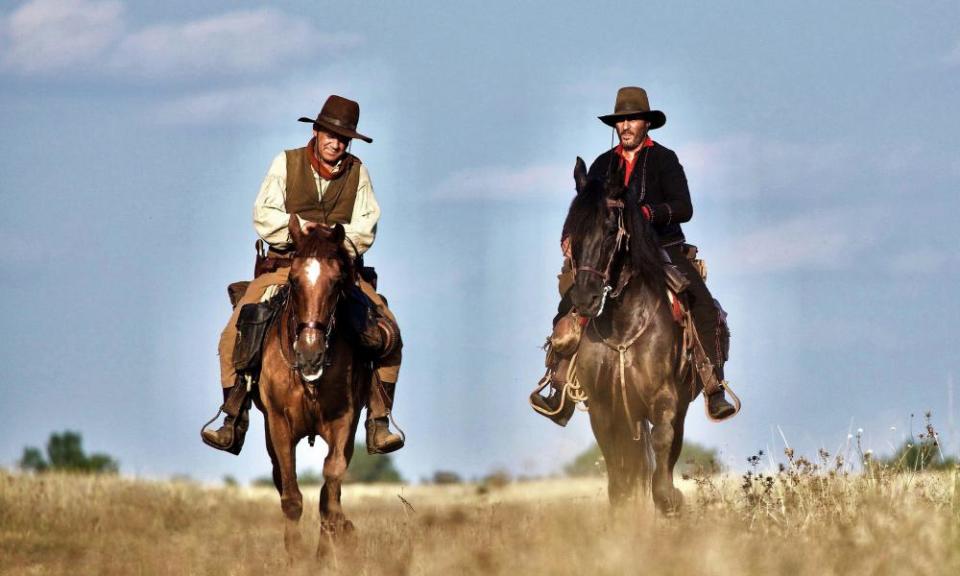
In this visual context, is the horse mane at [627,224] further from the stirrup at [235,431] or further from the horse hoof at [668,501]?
the stirrup at [235,431]

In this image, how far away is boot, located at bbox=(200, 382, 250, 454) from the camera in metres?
13.2

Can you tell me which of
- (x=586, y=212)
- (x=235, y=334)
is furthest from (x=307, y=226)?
(x=586, y=212)

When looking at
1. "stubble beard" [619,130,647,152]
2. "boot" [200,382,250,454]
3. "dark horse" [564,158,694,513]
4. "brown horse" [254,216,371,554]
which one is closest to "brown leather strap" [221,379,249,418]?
"boot" [200,382,250,454]

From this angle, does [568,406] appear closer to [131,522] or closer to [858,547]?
[858,547]

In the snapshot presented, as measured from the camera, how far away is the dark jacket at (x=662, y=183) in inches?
529

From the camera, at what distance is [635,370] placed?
12688 mm

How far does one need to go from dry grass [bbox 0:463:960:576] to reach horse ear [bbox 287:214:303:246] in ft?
7.52

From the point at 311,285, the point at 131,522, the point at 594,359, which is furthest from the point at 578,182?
the point at 131,522

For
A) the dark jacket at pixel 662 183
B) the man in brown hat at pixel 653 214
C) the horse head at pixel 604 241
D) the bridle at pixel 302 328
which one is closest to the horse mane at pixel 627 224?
the horse head at pixel 604 241

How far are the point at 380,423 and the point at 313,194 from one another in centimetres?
223

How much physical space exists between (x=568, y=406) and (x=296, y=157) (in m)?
3.46

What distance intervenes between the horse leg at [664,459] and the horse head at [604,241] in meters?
1.17

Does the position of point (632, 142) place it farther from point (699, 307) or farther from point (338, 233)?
point (338, 233)

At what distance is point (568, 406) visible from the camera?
13641 mm
